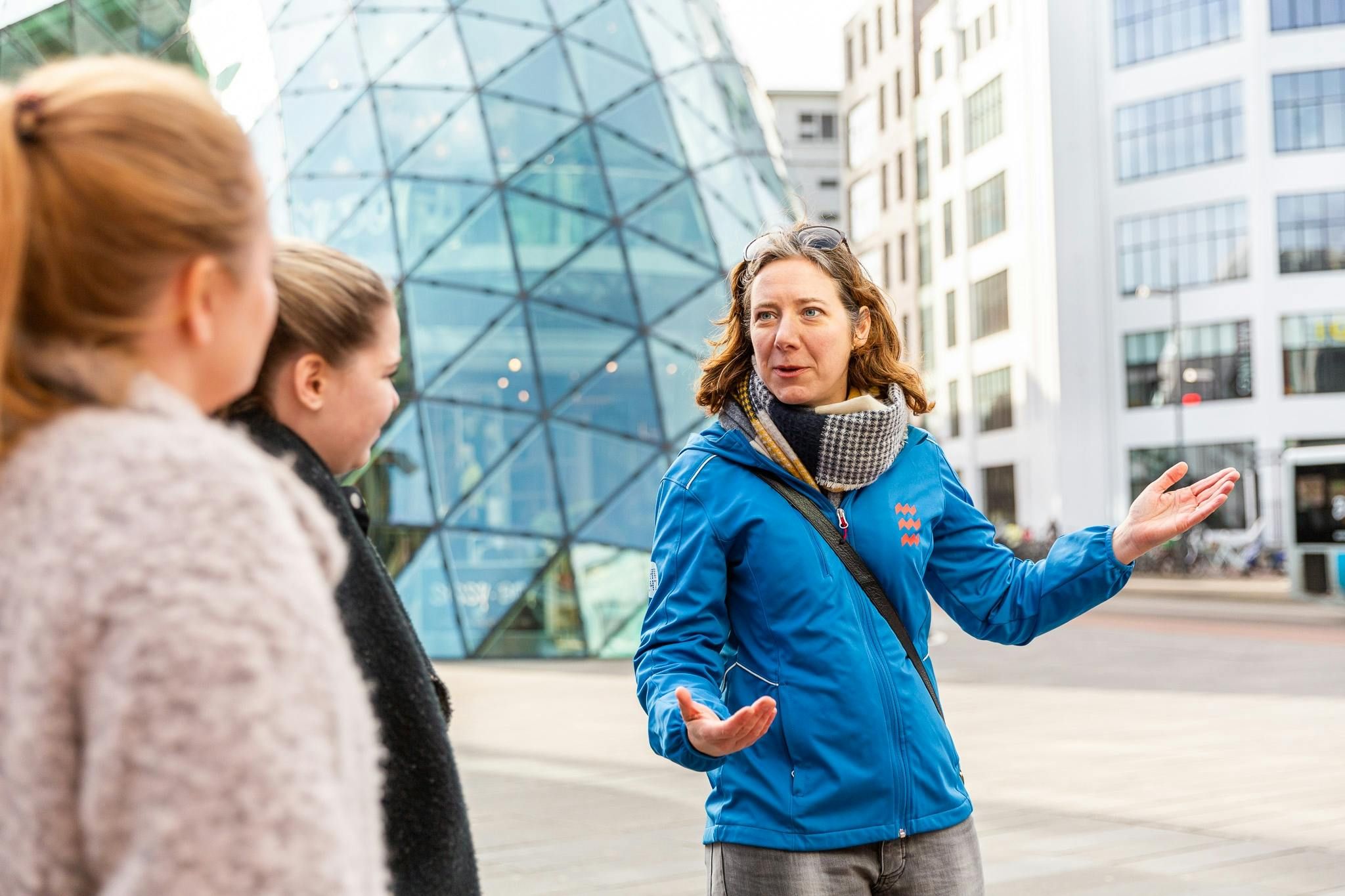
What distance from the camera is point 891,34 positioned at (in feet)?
207

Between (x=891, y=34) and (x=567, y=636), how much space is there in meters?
51.2

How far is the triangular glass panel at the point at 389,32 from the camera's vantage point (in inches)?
731

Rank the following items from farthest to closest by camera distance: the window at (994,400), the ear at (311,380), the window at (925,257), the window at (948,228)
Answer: the window at (925,257)
the window at (948,228)
the window at (994,400)
the ear at (311,380)

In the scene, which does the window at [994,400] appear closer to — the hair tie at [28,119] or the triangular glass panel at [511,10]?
the triangular glass panel at [511,10]

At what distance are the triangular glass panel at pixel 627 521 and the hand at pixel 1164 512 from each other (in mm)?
13883

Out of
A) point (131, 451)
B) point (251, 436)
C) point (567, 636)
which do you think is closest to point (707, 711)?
point (251, 436)

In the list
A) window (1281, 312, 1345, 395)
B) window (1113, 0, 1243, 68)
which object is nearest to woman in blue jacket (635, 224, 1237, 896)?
window (1281, 312, 1345, 395)

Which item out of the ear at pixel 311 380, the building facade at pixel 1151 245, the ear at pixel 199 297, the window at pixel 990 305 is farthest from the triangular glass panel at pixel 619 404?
the window at pixel 990 305

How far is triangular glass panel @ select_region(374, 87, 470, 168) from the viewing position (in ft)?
60.0

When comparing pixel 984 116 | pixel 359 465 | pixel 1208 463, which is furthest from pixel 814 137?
pixel 359 465

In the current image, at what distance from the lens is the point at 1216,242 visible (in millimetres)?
46219

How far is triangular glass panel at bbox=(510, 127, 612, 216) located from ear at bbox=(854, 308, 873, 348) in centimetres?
1524

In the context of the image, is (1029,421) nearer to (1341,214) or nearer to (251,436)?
(1341,214)

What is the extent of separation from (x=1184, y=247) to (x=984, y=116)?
9817 millimetres
